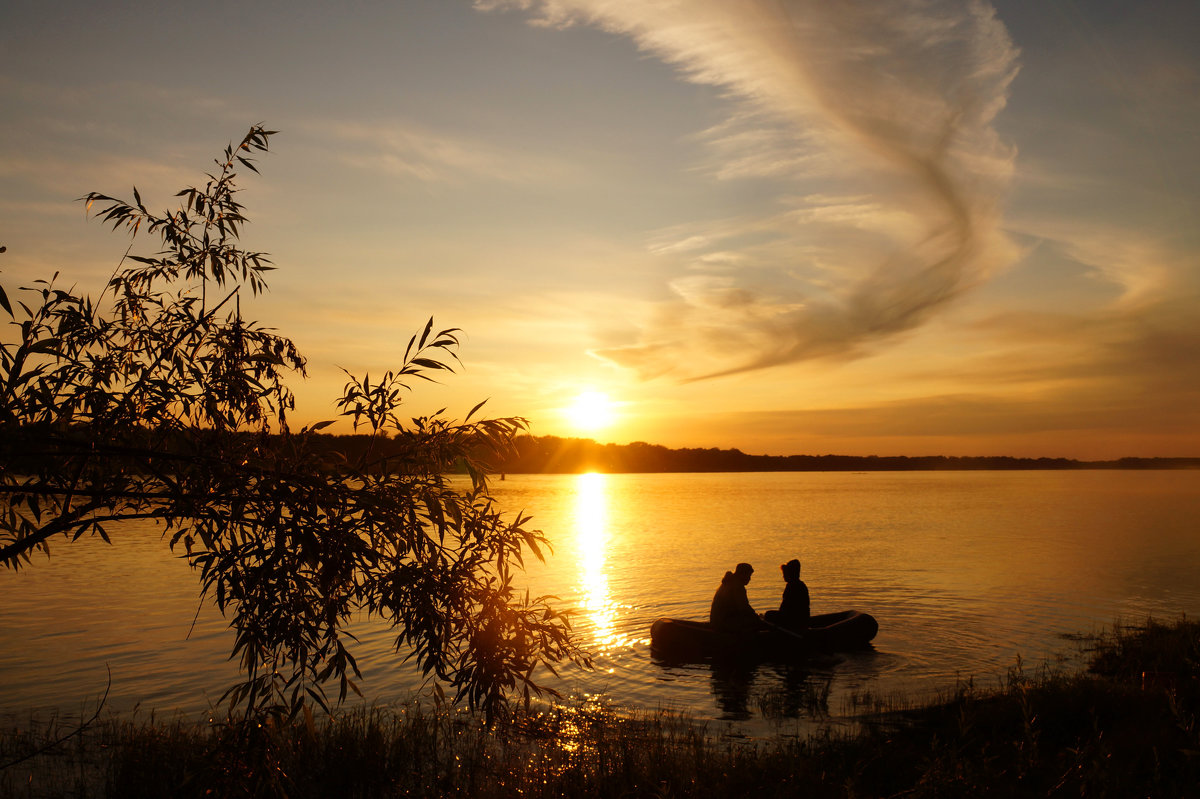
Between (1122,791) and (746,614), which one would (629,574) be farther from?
(1122,791)

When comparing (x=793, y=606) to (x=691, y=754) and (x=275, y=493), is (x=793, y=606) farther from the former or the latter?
(x=275, y=493)

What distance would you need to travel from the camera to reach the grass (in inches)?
321

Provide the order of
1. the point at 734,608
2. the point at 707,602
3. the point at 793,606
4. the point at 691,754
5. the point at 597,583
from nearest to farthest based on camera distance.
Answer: the point at 691,754, the point at 734,608, the point at 793,606, the point at 707,602, the point at 597,583

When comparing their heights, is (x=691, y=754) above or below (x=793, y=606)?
below

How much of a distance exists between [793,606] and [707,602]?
7645 mm

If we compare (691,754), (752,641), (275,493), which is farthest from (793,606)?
(275,493)

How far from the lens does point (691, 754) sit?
991 centimetres

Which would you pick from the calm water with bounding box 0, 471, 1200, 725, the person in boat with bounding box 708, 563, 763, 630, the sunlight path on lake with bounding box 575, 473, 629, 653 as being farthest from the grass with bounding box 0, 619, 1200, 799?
the sunlight path on lake with bounding box 575, 473, 629, 653

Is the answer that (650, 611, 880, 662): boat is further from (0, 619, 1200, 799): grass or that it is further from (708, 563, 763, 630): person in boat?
(0, 619, 1200, 799): grass

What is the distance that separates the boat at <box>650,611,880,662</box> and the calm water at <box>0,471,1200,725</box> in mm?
480

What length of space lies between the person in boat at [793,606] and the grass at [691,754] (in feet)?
17.1

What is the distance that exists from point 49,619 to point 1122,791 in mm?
25182

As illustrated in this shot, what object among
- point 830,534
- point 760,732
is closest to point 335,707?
point 760,732

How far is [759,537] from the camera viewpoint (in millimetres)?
47812
